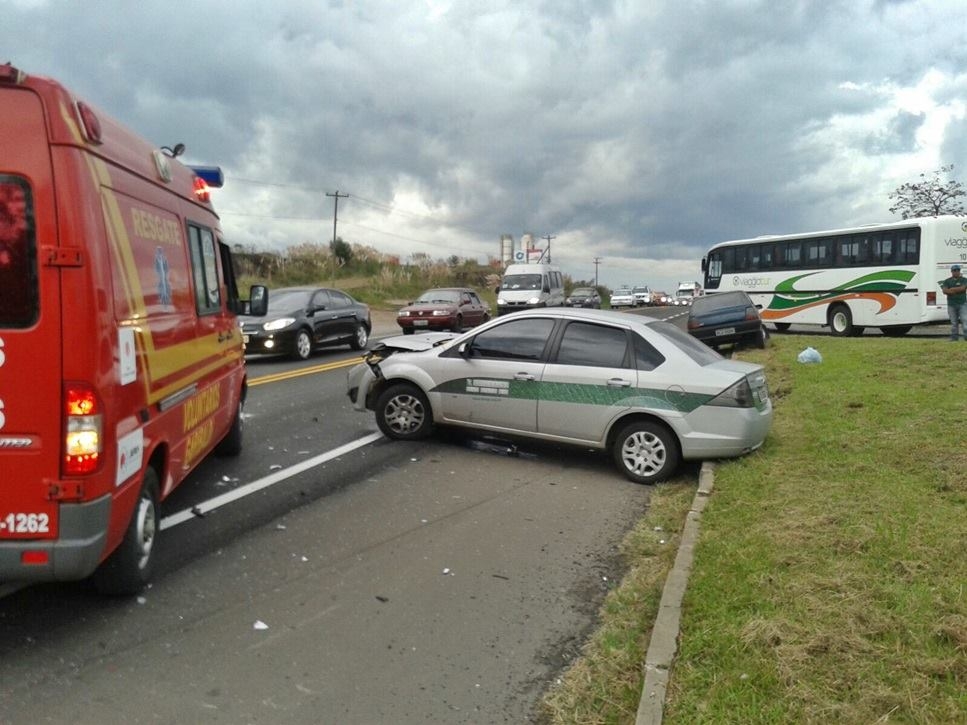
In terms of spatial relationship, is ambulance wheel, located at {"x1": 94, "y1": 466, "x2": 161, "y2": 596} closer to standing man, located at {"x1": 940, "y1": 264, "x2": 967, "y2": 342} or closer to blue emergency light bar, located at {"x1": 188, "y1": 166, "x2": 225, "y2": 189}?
blue emergency light bar, located at {"x1": 188, "y1": 166, "x2": 225, "y2": 189}

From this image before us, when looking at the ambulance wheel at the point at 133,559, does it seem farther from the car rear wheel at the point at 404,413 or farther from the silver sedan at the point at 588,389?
the car rear wheel at the point at 404,413

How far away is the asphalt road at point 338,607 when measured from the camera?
3523 millimetres

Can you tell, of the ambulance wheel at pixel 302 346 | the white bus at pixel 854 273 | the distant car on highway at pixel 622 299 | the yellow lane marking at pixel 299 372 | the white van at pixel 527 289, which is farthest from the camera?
the distant car on highway at pixel 622 299

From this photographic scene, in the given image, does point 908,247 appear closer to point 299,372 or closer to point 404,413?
point 299,372

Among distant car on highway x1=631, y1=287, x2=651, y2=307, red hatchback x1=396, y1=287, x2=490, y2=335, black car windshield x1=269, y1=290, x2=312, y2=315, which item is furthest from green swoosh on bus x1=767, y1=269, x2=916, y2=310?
distant car on highway x1=631, y1=287, x2=651, y2=307

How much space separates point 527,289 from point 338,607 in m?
25.5

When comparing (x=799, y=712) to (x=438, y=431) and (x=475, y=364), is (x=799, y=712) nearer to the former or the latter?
(x=475, y=364)

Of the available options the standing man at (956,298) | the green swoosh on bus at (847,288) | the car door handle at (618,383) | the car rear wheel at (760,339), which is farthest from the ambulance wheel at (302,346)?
the green swoosh on bus at (847,288)

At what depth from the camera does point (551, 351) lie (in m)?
7.98

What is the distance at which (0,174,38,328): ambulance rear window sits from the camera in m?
3.55

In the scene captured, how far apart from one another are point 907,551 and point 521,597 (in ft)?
7.98

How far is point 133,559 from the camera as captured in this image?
4.39m

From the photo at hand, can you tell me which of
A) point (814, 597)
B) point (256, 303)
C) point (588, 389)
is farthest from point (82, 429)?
point (588, 389)

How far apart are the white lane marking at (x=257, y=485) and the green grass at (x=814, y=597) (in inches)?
130
